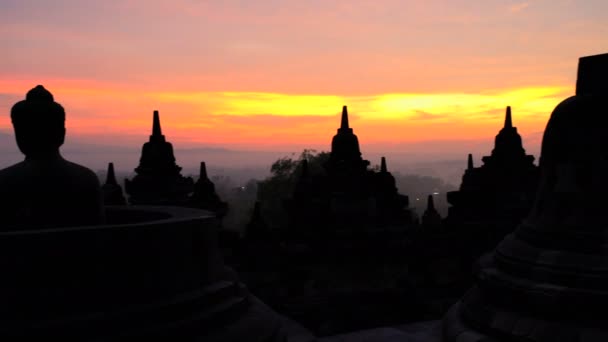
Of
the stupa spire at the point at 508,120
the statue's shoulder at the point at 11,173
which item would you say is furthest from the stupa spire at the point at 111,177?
the stupa spire at the point at 508,120

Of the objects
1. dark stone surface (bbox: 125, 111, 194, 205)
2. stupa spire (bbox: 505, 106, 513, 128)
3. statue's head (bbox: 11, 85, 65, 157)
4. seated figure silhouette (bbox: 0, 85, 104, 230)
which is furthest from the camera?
stupa spire (bbox: 505, 106, 513, 128)

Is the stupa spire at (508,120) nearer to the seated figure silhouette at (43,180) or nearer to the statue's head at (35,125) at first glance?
→ the seated figure silhouette at (43,180)

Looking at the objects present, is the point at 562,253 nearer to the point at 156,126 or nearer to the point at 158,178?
the point at 158,178

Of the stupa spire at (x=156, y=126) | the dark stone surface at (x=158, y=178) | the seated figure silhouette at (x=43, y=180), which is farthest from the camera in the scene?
Result: the stupa spire at (x=156, y=126)

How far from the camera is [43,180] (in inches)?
171

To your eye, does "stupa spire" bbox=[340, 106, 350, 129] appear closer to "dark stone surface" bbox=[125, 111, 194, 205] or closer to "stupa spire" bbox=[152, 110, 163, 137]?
"dark stone surface" bbox=[125, 111, 194, 205]

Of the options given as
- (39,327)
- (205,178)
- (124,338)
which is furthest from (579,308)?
(205,178)

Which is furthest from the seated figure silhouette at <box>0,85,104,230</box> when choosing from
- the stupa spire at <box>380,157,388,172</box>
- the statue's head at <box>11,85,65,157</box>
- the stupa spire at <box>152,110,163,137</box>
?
the stupa spire at <box>380,157,388,172</box>

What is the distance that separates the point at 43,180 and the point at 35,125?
0.54 metres

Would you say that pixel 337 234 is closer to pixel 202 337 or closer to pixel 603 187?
pixel 603 187

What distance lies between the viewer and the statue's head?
4.53 meters

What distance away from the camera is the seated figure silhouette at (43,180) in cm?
426

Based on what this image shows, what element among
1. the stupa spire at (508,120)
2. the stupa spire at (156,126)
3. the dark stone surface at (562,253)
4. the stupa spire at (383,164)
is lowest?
the dark stone surface at (562,253)

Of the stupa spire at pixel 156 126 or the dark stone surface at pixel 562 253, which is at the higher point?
the stupa spire at pixel 156 126
